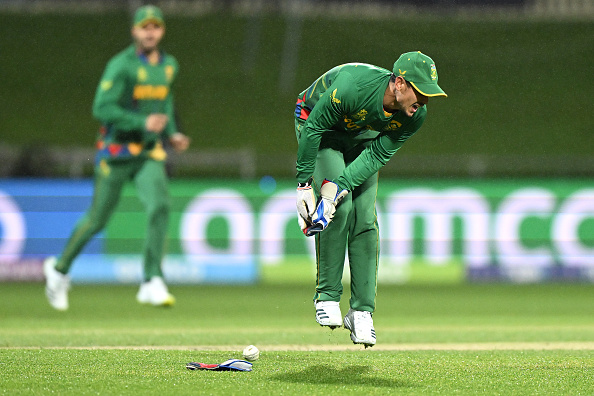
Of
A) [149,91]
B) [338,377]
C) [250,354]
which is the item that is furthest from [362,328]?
[149,91]

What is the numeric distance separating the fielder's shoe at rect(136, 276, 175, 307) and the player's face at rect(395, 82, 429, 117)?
4.52 meters

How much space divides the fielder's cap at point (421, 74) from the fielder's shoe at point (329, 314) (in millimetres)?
1615

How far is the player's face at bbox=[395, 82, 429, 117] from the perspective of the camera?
19.8 ft

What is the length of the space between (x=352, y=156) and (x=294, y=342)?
224 cm

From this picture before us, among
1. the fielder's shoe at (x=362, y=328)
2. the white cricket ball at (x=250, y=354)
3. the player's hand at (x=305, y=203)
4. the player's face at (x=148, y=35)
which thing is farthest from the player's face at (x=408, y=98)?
the player's face at (x=148, y=35)

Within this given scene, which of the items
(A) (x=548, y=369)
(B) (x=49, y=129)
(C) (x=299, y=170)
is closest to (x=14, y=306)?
(C) (x=299, y=170)

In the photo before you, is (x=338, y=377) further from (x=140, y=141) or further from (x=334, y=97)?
(x=140, y=141)

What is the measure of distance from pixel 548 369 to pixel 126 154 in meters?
5.31

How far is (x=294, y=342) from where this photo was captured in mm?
8414

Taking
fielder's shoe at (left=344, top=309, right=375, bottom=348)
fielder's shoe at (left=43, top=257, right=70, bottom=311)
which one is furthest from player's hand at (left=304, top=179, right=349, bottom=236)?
fielder's shoe at (left=43, top=257, right=70, bottom=311)

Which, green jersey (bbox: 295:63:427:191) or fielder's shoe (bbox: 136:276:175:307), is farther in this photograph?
fielder's shoe (bbox: 136:276:175:307)

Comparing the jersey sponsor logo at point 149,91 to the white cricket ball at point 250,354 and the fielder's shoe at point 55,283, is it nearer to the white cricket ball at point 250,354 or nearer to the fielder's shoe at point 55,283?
the fielder's shoe at point 55,283

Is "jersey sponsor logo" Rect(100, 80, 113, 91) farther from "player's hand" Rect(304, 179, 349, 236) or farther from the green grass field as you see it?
"player's hand" Rect(304, 179, 349, 236)

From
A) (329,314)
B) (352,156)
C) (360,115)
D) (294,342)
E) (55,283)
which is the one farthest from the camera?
(55,283)
